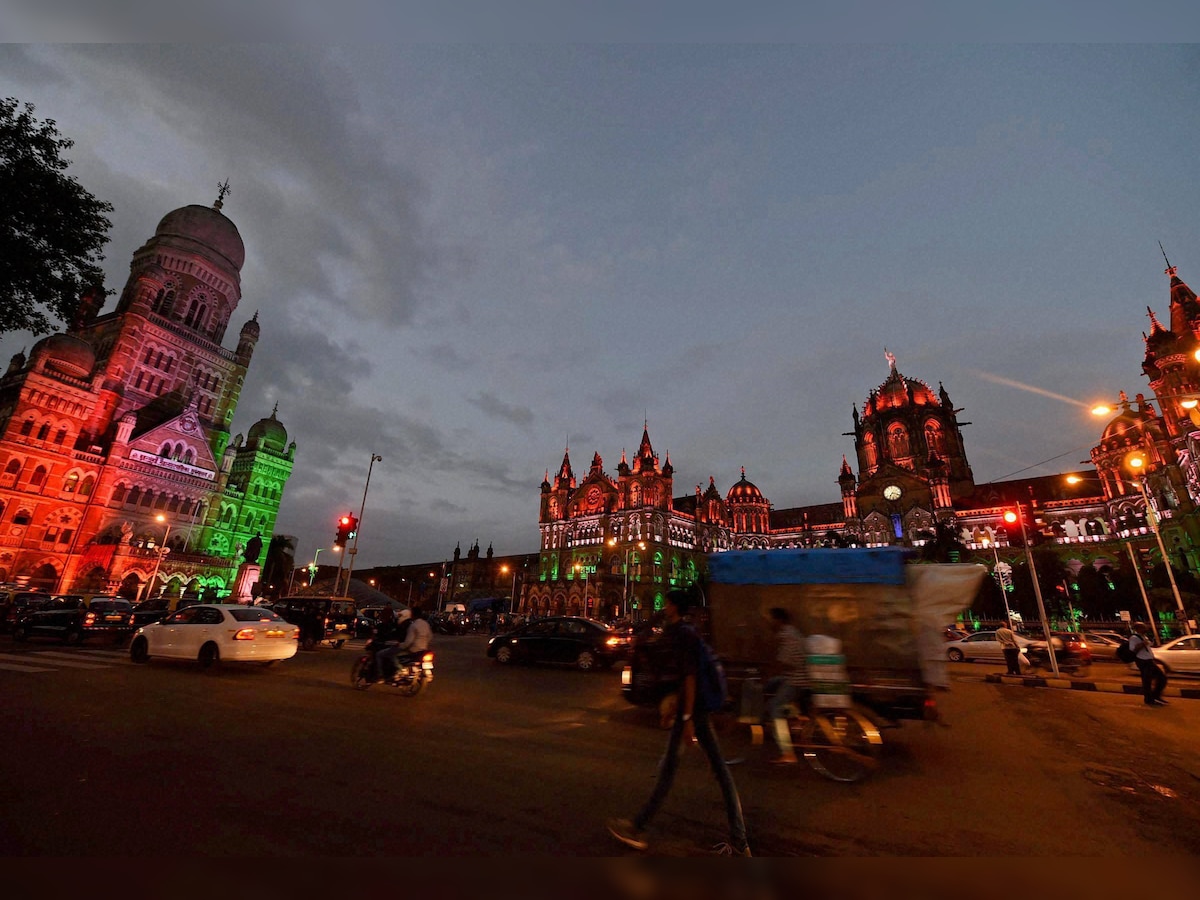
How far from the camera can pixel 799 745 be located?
21.9 feet

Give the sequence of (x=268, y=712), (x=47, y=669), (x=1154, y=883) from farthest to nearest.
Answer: (x=47, y=669)
(x=268, y=712)
(x=1154, y=883)

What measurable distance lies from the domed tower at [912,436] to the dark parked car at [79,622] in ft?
288

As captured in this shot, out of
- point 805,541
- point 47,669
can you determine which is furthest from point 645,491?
point 47,669

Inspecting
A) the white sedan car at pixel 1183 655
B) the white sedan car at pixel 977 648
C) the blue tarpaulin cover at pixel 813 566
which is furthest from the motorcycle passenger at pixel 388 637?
the white sedan car at pixel 977 648

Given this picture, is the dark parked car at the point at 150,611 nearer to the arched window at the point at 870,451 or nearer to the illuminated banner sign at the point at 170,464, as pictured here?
the illuminated banner sign at the point at 170,464

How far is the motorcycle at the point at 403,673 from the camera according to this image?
1057cm

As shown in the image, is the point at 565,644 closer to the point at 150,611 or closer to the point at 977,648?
the point at 150,611

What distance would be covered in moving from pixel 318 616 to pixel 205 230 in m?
65.3

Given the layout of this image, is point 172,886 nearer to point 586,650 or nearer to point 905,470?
point 586,650

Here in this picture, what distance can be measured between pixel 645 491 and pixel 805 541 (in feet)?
100

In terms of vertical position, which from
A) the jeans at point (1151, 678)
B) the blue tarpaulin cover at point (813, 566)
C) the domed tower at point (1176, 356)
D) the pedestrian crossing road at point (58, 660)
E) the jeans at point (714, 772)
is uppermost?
the domed tower at point (1176, 356)

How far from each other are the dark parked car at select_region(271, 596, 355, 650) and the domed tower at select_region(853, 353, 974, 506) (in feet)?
267

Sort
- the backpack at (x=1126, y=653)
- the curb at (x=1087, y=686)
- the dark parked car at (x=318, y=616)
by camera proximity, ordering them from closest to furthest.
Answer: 1. the backpack at (x=1126, y=653)
2. the curb at (x=1087, y=686)
3. the dark parked car at (x=318, y=616)

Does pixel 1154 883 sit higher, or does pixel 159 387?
pixel 159 387
